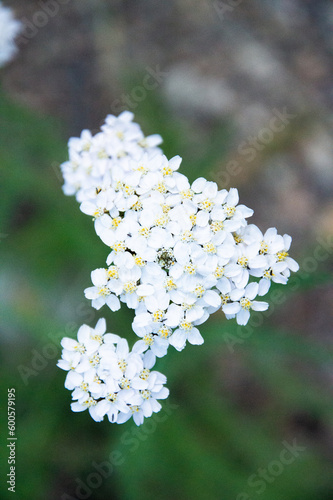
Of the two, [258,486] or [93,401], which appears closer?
[93,401]

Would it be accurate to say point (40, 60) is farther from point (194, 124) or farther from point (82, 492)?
point (82, 492)

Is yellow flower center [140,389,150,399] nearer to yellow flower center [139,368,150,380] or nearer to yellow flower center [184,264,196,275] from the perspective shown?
yellow flower center [139,368,150,380]

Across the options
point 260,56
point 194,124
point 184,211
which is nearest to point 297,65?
point 260,56

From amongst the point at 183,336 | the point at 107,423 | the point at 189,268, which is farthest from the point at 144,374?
the point at 107,423

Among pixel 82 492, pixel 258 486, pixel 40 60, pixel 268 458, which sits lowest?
pixel 82 492

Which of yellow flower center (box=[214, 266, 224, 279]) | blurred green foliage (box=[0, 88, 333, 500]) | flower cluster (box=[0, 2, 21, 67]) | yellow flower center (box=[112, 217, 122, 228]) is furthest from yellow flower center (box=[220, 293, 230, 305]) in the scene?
flower cluster (box=[0, 2, 21, 67])

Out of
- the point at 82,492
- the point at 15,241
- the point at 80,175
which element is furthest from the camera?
the point at 15,241

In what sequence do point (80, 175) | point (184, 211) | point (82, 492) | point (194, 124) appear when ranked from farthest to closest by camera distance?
point (194, 124), point (82, 492), point (80, 175), point (184, 211)
